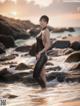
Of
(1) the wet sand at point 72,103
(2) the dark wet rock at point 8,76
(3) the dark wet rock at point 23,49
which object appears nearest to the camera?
(1) the wet sand at point 72,103

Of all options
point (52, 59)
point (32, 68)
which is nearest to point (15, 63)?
point (32, 68)

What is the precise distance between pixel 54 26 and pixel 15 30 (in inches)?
16.6

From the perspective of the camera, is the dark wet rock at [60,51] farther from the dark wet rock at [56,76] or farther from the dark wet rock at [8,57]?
the dark wet rock at [8,57]

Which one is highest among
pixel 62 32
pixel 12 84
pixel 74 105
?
pixel 62 32

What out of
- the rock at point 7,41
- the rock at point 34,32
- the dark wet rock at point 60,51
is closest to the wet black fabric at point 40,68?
the dark wet rock at point 60,51

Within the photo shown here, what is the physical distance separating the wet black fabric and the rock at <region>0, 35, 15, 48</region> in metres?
0.35

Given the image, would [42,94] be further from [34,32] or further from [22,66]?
[34,32]

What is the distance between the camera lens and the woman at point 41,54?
327 centimetres

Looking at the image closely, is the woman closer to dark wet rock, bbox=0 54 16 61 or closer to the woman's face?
the woman's face

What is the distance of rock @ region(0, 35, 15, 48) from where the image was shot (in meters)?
3.38

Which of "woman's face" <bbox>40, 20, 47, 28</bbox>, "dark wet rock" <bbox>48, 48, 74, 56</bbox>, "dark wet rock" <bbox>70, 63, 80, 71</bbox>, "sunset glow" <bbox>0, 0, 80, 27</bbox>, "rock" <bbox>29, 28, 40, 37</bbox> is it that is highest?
"sunset glow" <bbox>0, 0, 80, 27</bbox>

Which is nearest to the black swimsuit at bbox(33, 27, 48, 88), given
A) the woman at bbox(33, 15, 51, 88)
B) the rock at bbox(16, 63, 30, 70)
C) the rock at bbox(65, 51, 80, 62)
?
the woman at bbox(33, 15, 51, 88)

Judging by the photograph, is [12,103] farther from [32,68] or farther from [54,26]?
[54,26]

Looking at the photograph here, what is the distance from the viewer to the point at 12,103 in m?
3.13
